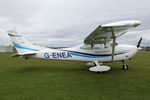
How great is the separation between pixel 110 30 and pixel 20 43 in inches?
213

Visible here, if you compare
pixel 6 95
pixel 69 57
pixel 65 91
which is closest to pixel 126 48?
pixel 69 57

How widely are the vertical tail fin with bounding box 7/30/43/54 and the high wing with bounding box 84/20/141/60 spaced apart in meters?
3.52

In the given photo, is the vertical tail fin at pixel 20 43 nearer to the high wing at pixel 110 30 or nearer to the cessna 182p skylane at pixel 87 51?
the cessna 182p skylane at pixel 87 51

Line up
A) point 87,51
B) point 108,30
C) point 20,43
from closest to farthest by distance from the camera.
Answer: point 108,30
point 87,51
point 20,43

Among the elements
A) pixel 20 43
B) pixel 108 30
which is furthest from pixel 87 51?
pixel 20 43

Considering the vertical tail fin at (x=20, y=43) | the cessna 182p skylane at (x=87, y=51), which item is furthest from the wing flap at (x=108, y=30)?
the vertical tail fin at (x=20, y=43)

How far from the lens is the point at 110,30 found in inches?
216

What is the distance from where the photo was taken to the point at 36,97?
11.4ft

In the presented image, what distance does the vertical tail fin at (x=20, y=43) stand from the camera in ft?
23.9

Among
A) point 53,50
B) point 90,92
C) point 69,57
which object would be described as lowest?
point 90,92

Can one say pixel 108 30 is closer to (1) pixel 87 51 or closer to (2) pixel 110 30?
(2) pixel 110 30

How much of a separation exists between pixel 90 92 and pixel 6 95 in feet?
8.50

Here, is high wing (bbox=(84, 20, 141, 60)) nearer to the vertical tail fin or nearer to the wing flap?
the wing flap

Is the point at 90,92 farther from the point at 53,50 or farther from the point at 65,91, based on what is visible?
the point at 53,50
